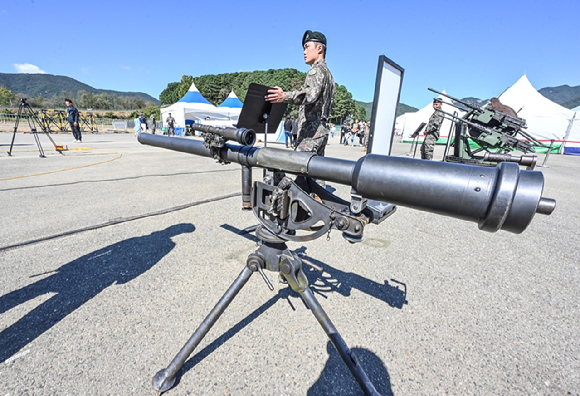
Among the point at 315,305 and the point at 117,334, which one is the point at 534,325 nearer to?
the point at 315,305

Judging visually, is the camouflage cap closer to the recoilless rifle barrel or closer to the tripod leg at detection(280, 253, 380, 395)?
the recoilless rifle barrel

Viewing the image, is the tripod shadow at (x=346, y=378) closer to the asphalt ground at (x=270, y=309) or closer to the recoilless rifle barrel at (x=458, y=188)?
the asphalt ground at (x=270, y=309)

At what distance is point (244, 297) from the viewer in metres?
2.38

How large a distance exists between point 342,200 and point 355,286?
1467 millimetres

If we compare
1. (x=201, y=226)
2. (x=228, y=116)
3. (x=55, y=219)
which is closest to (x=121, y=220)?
(x=55, y=219)

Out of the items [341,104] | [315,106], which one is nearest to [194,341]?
[315,106]

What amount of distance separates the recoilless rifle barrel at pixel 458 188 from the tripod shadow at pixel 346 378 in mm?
1287

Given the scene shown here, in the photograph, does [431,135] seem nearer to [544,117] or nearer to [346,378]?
[346,378]

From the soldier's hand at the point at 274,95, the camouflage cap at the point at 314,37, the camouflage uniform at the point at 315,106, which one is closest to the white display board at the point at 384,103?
the camouflage uniform at the point at 315,106

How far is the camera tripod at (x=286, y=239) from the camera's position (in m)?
1.40

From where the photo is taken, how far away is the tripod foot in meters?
1.52

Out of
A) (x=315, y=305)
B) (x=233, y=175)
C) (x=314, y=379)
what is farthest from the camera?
(x=233, y=175)

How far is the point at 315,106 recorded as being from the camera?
11.4ft

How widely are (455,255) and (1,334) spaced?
14.5 feet
